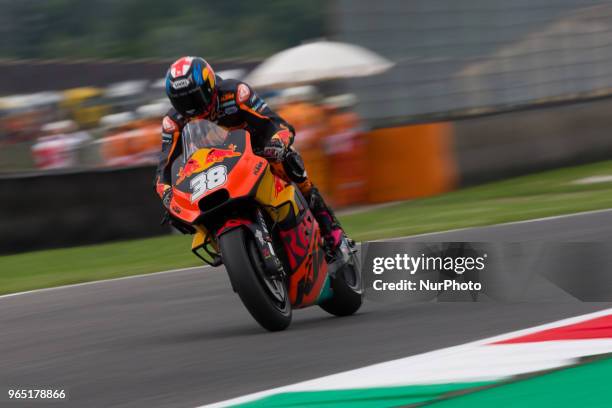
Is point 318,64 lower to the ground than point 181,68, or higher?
lower

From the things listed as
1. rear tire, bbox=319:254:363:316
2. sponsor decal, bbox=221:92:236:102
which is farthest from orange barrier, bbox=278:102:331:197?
sponsor decal, bbox=221:92:236:102

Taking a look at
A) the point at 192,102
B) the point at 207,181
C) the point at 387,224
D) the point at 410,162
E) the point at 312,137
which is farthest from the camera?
the point at 312,137

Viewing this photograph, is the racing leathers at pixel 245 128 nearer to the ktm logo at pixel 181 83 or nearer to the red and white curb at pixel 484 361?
the ktm logo at pixel 181 83

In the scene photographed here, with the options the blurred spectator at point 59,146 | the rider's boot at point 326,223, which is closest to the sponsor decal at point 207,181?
the rider's boot at point 326,223

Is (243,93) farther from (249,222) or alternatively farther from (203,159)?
(249,222)

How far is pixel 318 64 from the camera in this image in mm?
20250

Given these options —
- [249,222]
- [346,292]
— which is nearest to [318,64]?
[346,292]

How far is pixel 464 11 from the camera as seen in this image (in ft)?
56.8

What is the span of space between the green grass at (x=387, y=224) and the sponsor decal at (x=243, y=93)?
182 inches

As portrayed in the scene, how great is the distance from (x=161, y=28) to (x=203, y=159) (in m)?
61.3

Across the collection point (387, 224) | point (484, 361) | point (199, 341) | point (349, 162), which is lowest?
point (349, 162)

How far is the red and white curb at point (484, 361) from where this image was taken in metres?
4.78

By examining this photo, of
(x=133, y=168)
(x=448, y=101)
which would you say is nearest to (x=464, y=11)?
(x=448, y=101)

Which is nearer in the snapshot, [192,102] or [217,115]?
[192,102]
